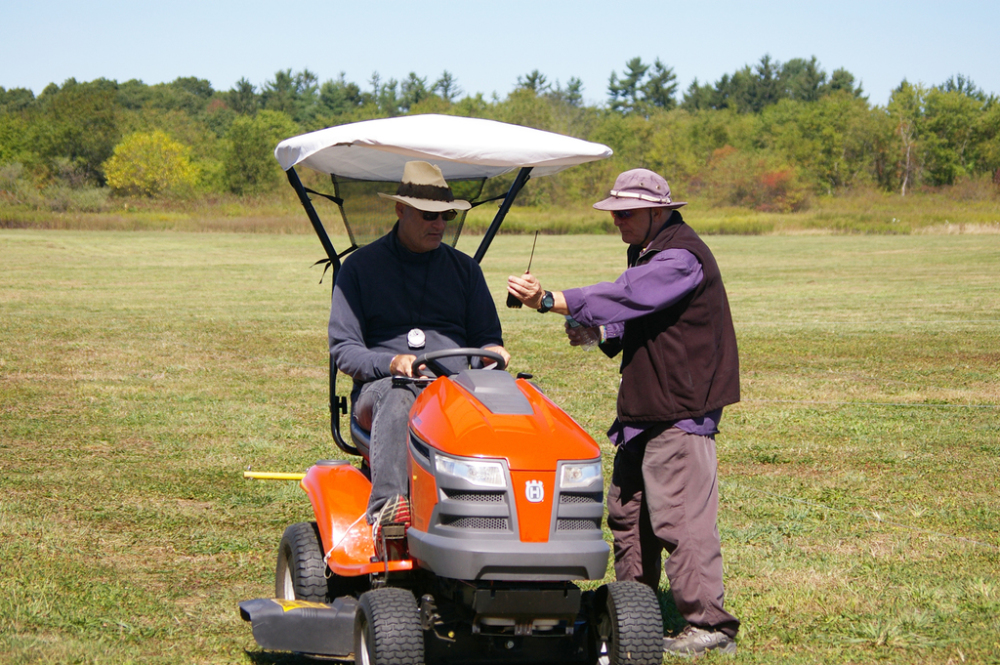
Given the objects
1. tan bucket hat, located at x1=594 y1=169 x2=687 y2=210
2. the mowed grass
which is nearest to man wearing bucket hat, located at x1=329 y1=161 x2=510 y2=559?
tan bucket hat, located at x1=594 y1=169 x2=687 y2=210

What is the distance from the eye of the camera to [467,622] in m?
3.85

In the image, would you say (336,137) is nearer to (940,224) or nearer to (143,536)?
(143,536)

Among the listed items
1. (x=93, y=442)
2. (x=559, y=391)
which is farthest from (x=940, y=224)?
(x=93, y=442)

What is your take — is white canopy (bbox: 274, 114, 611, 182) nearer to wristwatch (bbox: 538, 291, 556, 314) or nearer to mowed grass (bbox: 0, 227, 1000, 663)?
wristwatch (bbox: 538, 291, 556, 314)

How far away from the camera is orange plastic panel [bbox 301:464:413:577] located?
4270 millimetres

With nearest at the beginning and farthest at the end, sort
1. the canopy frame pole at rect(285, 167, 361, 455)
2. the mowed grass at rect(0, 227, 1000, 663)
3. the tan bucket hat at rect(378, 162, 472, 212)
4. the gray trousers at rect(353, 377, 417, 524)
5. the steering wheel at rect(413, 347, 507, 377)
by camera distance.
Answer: the gray trousers at rect(353, 377, 417, 524) < the steering wheel at rect(413, 347, 507, 377) < the tan bucket hat at rect(378, 162, 472, 212) < the mowed grass at rect(0, 227, 1000, 663) < the canopy frame pole at rect(285, 167, 361, 455)

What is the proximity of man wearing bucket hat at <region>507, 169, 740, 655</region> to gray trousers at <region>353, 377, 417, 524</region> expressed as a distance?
81 centimetres

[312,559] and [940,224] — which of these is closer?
[312,559]

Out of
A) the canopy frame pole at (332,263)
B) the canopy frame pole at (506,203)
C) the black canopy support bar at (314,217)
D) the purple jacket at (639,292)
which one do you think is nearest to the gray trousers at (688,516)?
the purple jacket at (639,292)

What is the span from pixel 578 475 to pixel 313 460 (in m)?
5.16

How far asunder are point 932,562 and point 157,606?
4.10m

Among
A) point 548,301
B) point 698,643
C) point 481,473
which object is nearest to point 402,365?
point 548,301

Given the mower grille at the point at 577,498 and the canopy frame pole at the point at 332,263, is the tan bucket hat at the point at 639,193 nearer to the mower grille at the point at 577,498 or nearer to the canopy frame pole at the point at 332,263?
the canopy frame pole at the point at 332,263

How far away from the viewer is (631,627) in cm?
383
